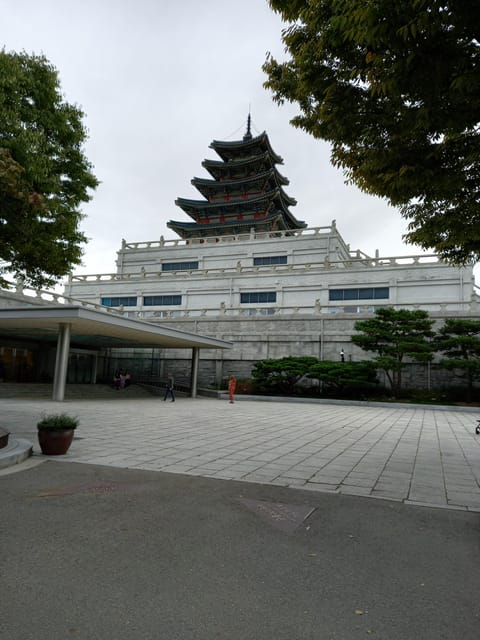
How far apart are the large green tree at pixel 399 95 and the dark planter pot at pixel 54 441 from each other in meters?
6.22

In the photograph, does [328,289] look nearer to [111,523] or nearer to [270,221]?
[270,221]

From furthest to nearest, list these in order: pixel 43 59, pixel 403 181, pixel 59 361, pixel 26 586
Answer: pixel 59 361 → pixel 43 59 → pixel 403 181 → pixel 26 586

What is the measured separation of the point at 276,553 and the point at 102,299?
45.1 metres

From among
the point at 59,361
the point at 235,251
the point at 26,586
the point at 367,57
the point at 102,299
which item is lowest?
the point at 26,586

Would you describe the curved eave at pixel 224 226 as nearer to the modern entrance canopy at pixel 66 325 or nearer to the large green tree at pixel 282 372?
the large green tree at pixel 282 372

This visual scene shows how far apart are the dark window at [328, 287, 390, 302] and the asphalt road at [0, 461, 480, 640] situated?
32.9 meters

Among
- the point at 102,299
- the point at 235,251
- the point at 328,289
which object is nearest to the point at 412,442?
the point at 328,289

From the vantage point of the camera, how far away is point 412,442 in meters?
10.6

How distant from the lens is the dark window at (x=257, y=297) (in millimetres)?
40094

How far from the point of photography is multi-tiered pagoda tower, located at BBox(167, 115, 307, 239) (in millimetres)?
51875

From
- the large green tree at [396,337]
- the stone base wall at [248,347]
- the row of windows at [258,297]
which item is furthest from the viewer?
the row of windows at [258,297]

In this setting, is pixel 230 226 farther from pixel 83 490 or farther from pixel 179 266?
pixel 83 490

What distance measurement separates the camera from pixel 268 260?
4447 centimetres

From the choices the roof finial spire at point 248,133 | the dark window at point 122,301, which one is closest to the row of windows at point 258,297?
the dark window at point 122,301
